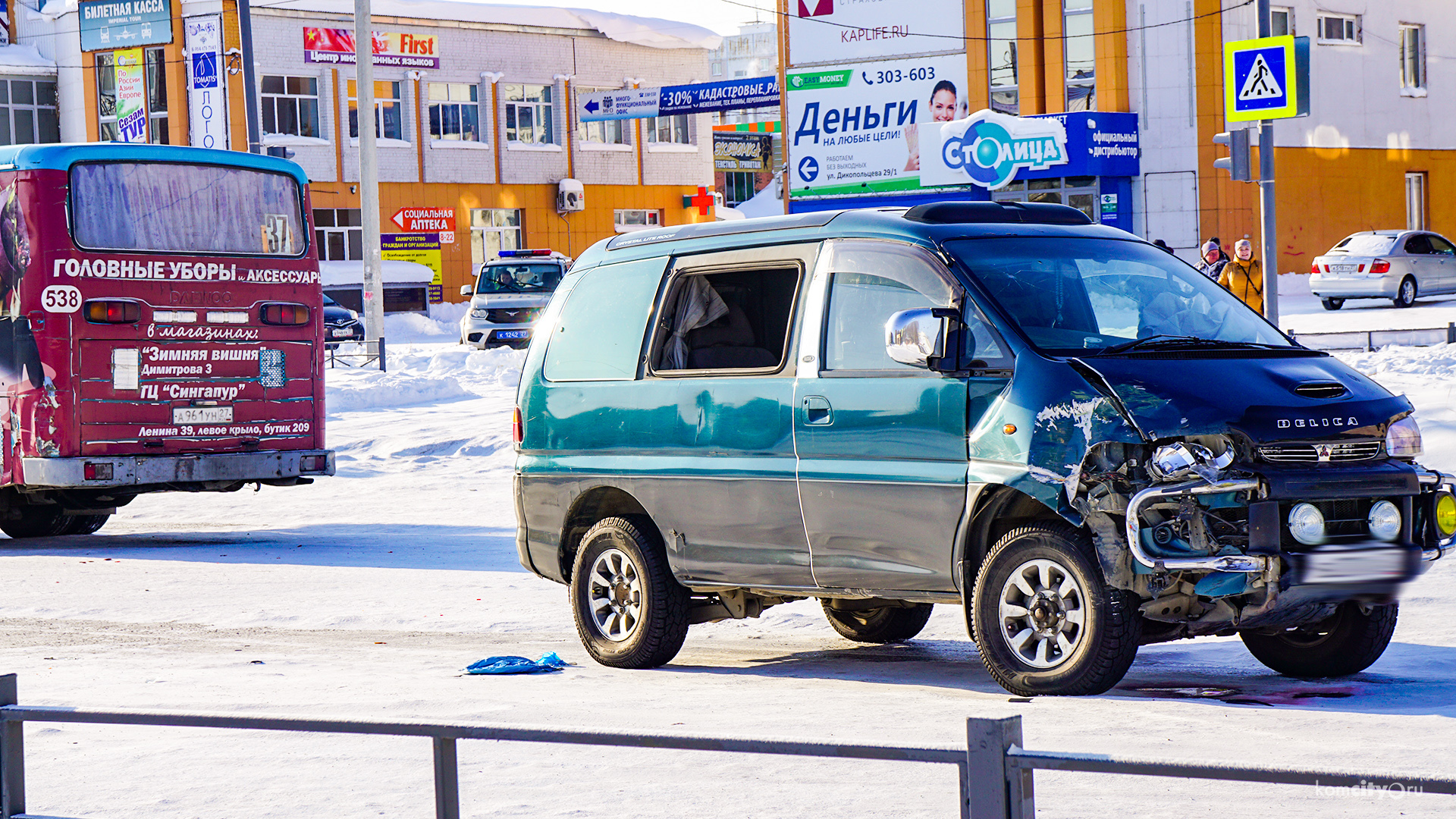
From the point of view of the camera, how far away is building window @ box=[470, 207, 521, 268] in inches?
2285

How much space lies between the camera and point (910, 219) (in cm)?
762

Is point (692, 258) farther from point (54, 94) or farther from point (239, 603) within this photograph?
point (54, 94)

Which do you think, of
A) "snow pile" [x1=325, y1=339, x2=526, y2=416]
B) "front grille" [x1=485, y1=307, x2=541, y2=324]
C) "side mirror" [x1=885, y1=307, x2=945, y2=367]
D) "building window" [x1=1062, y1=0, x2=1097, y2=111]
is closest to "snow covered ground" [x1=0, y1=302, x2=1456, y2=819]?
"side mirror" [x1=885, y1=307, x2=945, y2=367]

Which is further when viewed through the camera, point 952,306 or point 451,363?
point 451,363

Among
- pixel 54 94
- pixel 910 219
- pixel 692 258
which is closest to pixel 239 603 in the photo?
pixel 692 258

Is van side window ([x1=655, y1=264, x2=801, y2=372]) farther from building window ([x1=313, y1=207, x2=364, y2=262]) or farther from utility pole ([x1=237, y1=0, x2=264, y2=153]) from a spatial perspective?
building window ([x1=313, y1=207, x2=364, y2=262])

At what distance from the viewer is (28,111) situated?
57.2m

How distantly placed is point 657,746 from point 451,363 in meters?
25.7

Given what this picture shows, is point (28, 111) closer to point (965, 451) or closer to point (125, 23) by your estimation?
point (125, 23)

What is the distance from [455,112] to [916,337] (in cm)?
5211

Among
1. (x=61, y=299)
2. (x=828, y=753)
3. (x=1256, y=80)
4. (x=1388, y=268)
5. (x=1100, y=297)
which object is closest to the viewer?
(x=828, y=753)

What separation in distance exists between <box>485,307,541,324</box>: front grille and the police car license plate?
93.8 ft

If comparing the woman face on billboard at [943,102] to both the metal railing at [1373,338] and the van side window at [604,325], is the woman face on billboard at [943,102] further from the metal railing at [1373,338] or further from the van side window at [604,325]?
the van side window at [604,325]

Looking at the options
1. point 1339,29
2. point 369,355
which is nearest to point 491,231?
point 1339,29
